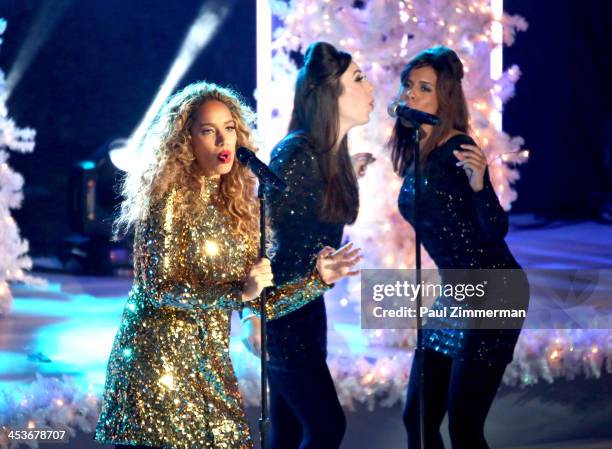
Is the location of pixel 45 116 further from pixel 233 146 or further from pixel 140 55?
pixel 233 146

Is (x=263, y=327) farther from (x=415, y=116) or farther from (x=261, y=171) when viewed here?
(x=415, y=116)

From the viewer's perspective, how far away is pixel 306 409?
2.97 meters

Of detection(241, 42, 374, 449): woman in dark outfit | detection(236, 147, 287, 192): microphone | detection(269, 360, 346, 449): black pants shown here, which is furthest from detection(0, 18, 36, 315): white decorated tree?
detection(236, 147, 287, 192): microphone

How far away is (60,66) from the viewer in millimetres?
7441

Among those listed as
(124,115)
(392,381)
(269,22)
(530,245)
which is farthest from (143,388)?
(530,245)

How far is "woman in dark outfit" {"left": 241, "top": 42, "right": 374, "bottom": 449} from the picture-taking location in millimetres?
2994

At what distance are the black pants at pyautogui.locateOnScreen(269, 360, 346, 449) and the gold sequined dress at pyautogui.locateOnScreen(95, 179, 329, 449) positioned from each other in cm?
49

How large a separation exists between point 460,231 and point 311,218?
1.58ft

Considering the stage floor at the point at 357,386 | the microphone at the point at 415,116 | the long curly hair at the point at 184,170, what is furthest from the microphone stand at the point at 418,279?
the stage floor at the point at 357,386

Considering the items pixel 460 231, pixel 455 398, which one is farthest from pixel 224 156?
pixel 455 398

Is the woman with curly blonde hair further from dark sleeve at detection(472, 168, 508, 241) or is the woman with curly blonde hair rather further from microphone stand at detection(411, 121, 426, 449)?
dark sleeve at detection(472, 168, 508, 241)

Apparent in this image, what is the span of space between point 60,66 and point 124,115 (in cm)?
59

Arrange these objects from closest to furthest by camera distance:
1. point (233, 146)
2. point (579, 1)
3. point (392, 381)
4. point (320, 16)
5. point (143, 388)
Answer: point (143, 388) → point (233, 146) → point (392, 381) → point (320, 16) → point (579, 1)

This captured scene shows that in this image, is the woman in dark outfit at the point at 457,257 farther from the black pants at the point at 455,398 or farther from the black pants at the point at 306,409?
the black pants at the point at 306,409
